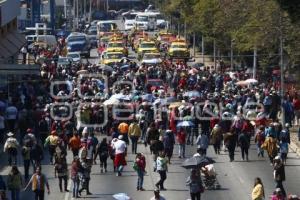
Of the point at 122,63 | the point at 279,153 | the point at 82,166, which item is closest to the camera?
the point at 82,166

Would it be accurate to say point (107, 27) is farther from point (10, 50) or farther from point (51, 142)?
point (51, 142)

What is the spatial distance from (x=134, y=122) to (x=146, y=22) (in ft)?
237

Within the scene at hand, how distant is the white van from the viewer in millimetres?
118200

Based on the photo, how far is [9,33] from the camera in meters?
75.1

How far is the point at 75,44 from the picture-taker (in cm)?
9269

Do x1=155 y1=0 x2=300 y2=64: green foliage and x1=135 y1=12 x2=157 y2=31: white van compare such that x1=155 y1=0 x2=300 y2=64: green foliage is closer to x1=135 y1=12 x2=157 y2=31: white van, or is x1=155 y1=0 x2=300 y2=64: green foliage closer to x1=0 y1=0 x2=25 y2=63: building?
x1=0 y1=0 x2=25 y2=63: building

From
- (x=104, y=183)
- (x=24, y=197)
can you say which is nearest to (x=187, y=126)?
(x=104, y=183)

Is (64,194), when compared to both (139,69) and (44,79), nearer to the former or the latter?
(44,79)

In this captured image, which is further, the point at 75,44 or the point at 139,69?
the point at 75,44

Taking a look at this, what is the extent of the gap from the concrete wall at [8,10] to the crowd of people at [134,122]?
5.36 m

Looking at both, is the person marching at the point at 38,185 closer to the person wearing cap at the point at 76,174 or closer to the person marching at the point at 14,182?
the person marching at the point at 14,182

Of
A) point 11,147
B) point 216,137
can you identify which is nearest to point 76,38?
point 216,137

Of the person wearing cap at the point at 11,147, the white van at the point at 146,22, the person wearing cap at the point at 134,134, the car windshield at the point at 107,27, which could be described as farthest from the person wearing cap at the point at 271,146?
the white van at the point at 146,22

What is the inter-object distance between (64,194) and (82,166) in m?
1.05
